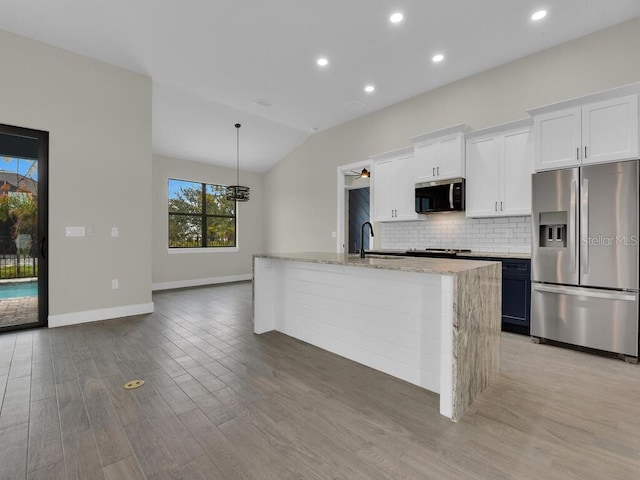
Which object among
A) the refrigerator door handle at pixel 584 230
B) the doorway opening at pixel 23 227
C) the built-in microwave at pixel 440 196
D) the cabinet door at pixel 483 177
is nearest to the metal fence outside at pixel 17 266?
the doorway opening at pixel 23 227

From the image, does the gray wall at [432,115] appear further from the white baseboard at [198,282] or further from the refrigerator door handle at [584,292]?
the refrigerator door handle at [584,292]

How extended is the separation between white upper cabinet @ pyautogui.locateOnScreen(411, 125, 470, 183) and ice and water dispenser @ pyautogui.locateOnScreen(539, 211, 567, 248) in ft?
4.10

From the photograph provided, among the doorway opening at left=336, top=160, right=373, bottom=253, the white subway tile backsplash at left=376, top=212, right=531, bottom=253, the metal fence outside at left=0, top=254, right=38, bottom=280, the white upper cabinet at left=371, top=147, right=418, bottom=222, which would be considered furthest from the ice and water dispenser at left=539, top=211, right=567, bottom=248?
the metal fence outside at left=0, top=254, right=38, bottom=280

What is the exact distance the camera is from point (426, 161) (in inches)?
178

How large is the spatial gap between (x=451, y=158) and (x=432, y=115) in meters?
0.96

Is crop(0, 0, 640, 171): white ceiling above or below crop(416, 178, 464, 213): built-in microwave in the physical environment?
above

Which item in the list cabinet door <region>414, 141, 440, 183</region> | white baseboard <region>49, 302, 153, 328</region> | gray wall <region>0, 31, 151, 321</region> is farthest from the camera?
cabinet door <region>414, 141, 440, 183</region>

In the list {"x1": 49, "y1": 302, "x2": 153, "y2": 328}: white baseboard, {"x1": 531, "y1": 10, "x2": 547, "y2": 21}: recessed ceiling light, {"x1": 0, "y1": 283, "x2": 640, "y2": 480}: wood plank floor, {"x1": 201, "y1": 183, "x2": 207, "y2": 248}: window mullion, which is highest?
{"x1": 531, "y1": 10, "x2": 547, "y2": 21}: recessed ceiling light

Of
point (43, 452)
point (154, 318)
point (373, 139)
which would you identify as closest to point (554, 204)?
point (373, 139)

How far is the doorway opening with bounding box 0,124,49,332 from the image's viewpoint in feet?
12.0

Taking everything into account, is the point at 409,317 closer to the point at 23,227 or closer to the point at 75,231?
the point at 75,231

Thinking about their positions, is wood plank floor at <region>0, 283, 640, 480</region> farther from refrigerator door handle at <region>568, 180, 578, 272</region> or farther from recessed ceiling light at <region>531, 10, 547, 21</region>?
recessed ceiling light at <region>531, 10, 547, 21</region>

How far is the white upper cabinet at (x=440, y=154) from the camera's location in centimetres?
419

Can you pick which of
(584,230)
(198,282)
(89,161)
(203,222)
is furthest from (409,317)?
(203,222)
